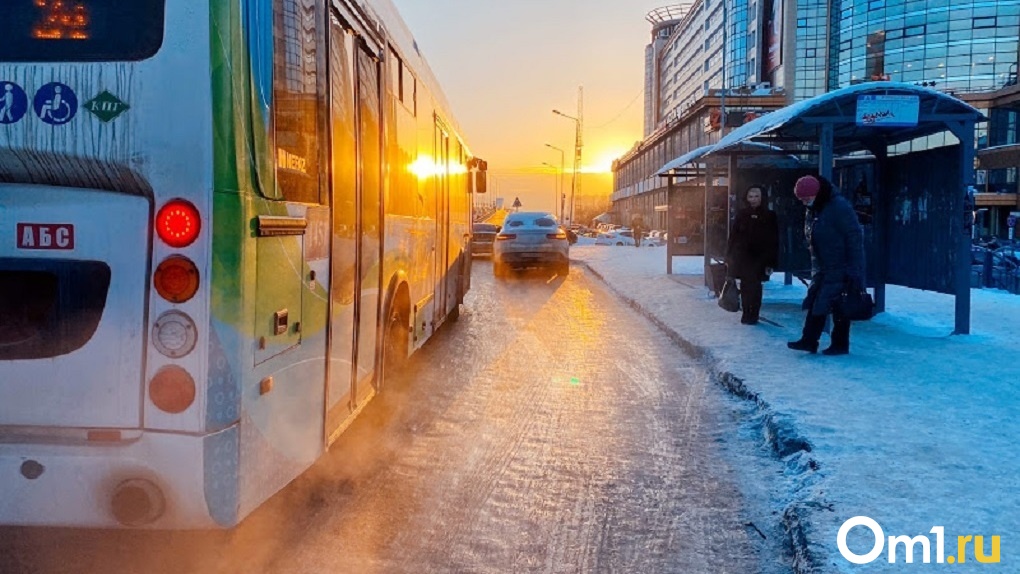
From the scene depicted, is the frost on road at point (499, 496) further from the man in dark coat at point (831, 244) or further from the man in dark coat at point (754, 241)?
the man in dark coat at point (754, 241)

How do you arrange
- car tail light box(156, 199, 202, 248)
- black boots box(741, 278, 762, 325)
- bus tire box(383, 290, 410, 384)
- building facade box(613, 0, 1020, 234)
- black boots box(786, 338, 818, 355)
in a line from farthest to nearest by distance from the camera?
1. building facade box(613, 0, 1020, 234)
2. black boots box(741, 278, 762, 325)
3. black boots box(786, 338, 818, 355)
4. bus tire box(383, 290, 410, 384)
5. car tail light box(156, 199, 202, 248)

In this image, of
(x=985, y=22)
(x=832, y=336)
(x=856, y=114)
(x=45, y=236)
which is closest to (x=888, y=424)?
(x=832, y=336)

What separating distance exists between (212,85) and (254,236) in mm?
588

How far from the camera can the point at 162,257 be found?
3.34m

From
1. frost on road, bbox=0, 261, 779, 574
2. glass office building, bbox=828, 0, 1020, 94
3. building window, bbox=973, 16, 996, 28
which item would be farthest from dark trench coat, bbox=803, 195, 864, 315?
building window, bbox=973, 16, 996, 28

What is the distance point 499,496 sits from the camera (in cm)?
499

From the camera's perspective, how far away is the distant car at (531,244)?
22422 millimetres

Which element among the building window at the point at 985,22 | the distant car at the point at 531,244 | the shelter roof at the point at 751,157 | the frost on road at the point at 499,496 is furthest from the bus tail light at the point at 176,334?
the building window at the point at 985,22

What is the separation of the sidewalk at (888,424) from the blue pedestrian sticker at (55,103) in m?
3.49

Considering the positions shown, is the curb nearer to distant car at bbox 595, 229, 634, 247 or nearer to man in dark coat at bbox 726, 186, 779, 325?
man in dark coat at bbox 726, 186, 779, 325

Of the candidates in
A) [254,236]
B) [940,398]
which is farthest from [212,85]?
[940,398]

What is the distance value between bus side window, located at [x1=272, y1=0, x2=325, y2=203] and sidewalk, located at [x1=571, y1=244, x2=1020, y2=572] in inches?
109

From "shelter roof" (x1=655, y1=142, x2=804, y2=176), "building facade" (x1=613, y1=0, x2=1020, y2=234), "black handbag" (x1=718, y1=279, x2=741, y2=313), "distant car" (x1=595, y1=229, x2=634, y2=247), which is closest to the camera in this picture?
"black handbag" (x1=718, y1=279, x2=741, y2=313)

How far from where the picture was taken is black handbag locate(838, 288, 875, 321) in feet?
27.4
